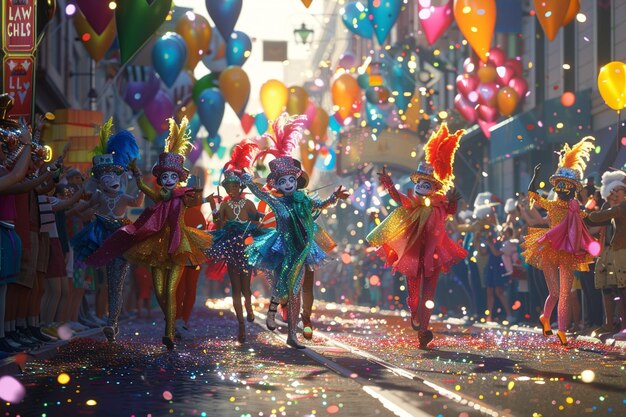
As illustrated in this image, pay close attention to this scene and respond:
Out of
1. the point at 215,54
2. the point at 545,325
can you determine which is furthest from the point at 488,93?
the point at 545,325

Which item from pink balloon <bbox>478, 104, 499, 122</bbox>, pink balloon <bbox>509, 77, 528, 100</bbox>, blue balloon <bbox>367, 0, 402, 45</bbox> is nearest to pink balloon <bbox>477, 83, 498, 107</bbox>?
pink balloon <bbox>478, 104, 499, 122</bbox>

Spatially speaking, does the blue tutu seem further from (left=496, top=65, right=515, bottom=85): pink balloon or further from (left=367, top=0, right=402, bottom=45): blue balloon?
(left=496, top=65, right=515, bottom=85): pink balloon

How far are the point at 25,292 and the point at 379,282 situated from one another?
23899 mm

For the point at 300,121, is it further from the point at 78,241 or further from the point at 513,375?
the point at 513,375

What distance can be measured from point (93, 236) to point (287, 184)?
7.87 ft

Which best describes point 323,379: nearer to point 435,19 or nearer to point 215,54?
point 435,19

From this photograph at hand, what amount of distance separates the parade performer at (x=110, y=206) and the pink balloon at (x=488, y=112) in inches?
567

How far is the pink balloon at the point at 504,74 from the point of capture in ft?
97.3

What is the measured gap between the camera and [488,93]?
97.2 feet

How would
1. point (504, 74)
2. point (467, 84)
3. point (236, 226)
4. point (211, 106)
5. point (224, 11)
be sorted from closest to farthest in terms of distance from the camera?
point (236, 226) → point (224, 11) → point (504, 74) → point (467, 84) → point (211, 106)

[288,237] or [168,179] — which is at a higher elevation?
[168,179]

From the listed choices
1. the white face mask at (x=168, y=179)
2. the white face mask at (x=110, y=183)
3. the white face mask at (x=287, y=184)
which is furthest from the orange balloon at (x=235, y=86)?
the white face mask at (x=168, y=179)

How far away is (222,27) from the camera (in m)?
28.5

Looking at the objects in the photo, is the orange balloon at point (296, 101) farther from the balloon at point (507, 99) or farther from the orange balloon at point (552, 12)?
the orange balloon at point (552, 12)
